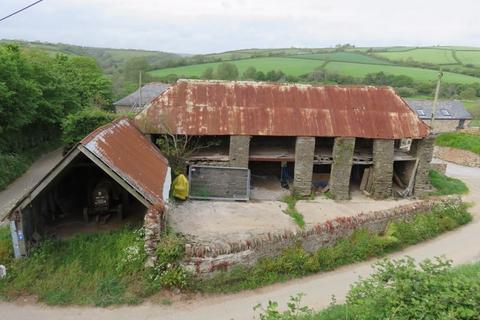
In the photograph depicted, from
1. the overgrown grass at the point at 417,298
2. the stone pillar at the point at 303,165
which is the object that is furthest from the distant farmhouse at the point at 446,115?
the overgrown grass at the point at 417,298

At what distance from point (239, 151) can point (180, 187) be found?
10.7 ft

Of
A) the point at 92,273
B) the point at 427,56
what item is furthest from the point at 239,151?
the point at 427,56

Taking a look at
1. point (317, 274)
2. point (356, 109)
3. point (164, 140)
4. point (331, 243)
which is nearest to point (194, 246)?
point (317, 274)

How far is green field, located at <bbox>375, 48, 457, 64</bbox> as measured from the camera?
3312 inches

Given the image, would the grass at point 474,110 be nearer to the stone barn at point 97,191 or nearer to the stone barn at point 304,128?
the stone barn at point 304,128

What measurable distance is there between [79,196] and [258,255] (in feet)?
25.2

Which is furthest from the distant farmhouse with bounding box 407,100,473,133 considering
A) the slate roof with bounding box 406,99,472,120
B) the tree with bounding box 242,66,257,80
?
the tree with bounding box 242,66,257,80

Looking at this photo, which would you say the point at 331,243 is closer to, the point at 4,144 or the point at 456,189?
the point at 456,189

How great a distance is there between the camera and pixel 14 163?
20.8 m

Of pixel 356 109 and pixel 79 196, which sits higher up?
pixel 356 109

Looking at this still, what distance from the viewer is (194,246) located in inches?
438

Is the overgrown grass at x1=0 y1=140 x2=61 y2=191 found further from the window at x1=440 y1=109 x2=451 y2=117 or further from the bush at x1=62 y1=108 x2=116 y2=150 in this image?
the window at x1=440 y1=109 x2=451 y2=117

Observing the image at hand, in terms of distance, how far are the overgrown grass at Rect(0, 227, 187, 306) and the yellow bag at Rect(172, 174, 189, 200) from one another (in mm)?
5189

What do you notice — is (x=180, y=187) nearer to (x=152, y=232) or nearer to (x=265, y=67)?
(x=152, y=232)
